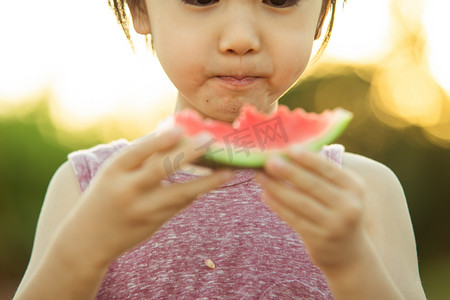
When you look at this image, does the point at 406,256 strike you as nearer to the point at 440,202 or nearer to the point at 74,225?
the point at 74,225

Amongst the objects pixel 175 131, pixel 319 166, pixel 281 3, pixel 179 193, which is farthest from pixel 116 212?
pixel 281 3

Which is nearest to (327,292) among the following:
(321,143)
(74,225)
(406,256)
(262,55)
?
(406,256)

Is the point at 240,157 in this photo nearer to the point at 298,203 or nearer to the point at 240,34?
the point at 298,203

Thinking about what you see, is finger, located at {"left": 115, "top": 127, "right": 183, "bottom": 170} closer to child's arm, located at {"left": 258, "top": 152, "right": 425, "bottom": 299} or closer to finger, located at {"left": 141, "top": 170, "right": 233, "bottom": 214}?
finger, located at {"left": 141, "top": 170, "right": 233, "bottom": 214}

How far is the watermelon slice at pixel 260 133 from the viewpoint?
175 cm

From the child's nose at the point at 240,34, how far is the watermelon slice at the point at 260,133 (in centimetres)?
25

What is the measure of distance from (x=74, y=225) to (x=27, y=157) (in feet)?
22.8

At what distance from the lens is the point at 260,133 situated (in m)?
1.92

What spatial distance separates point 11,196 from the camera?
821 cm

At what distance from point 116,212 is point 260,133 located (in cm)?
54

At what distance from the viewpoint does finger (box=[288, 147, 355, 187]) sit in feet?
5.33

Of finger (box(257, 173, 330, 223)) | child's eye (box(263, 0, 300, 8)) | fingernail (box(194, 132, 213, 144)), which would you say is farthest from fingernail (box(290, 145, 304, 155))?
child's eye (box(263, 0, 300, 8))

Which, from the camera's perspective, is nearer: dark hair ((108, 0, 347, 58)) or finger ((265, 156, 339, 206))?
finger ((265, 156, 339, 206))

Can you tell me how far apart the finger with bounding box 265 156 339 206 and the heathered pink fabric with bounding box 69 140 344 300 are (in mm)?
792
